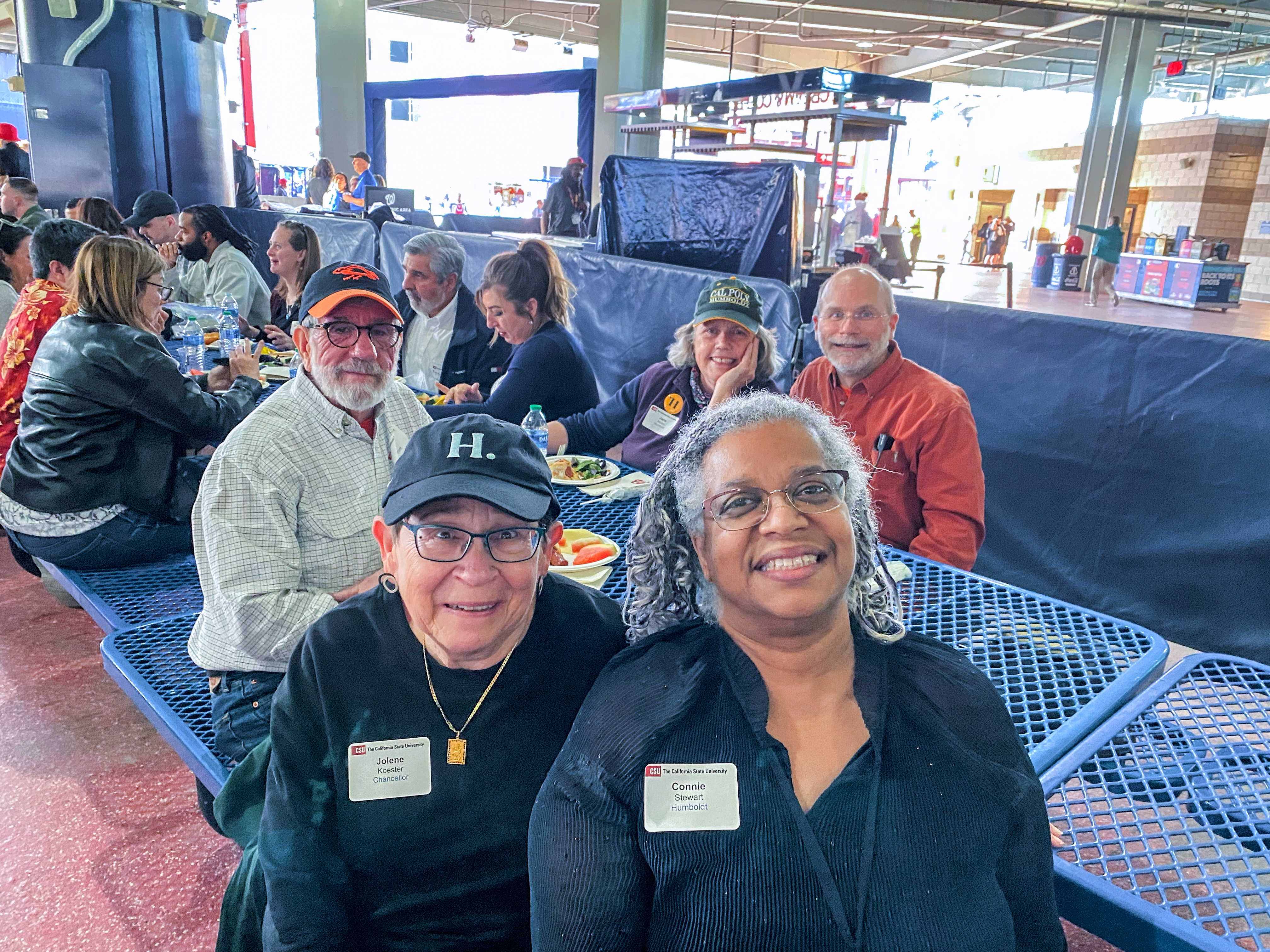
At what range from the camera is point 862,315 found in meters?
2.87

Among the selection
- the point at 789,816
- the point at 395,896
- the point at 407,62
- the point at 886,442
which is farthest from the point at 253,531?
the point at 407,62

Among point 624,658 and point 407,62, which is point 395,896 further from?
point 407,62

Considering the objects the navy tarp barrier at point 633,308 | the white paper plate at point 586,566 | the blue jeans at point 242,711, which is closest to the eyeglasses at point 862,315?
the navy tarp barrier at point 633,308

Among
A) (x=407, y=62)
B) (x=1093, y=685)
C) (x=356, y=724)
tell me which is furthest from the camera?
(x=407, y=62)

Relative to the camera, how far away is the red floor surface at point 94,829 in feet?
6.60

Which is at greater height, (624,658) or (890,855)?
(624,658)

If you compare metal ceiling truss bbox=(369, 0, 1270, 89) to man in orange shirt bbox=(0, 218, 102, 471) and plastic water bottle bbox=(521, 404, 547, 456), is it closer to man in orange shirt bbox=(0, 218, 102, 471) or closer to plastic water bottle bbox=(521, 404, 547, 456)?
plastic water bottle bbox=(521, 404, 547, 456)

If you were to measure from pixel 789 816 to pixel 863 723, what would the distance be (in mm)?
174

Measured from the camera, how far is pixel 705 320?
3066 millimetres

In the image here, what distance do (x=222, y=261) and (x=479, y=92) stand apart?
1024cm

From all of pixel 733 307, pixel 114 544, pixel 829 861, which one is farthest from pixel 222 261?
pixel 829 861

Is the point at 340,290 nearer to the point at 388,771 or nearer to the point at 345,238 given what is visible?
the point at 388,771

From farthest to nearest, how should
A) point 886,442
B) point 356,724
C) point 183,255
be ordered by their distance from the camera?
1. point 183,255
2. point 886,442
3. point 356,724

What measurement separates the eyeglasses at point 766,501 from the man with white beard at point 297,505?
68 centimetres
